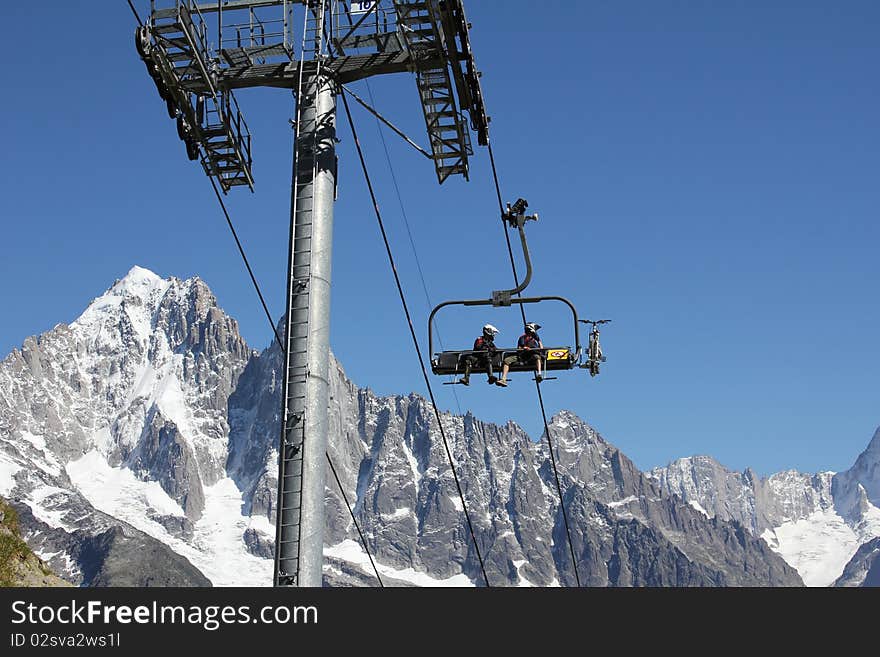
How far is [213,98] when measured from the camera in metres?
22.4

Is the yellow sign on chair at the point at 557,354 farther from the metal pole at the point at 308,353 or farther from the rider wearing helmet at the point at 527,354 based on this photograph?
the metal pole at the point at 308,353

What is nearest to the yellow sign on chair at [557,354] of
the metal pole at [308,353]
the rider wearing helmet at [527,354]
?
the rider wearing helmet at [527,354]

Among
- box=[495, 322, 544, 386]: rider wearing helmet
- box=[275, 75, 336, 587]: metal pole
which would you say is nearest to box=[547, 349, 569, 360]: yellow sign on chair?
box=[495, 322, 544, 386]: rider wearing helmet

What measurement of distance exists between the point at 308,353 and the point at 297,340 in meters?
0.31

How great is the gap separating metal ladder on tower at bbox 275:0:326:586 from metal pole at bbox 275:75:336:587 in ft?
0.05

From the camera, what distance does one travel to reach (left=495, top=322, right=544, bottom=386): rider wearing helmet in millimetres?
25375

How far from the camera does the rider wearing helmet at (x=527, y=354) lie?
25.4 metres

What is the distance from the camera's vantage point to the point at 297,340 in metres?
18.7

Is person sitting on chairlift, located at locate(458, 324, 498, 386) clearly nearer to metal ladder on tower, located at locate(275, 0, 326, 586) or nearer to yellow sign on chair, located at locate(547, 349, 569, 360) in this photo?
yellow sign on chair, located at locate(547, 349, 569, 360)

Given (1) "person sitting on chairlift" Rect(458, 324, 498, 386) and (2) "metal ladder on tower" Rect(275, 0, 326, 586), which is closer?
(2) "metal ladder on tower" Rect(275, 0, 326, 586)

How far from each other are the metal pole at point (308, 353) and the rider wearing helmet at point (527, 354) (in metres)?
7.08

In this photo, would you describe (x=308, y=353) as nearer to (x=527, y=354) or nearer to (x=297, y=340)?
(x=297, y=340)
